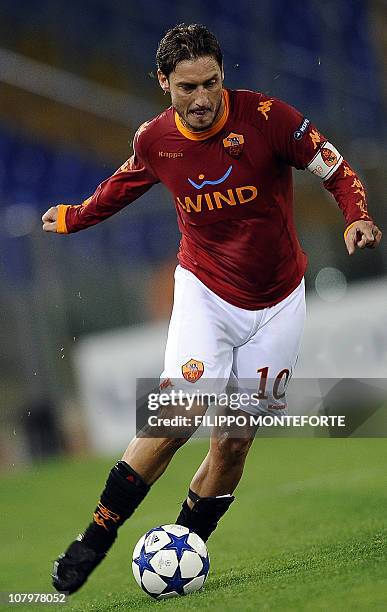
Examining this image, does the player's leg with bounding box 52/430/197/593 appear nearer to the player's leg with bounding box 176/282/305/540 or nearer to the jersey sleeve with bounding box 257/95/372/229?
the player's leg with bounding box 176/282/305/540

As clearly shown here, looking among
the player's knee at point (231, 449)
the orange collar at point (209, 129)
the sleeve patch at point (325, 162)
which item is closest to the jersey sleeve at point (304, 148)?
the sleeve patch at point (325, 162)

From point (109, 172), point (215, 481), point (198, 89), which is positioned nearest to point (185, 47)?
point (198, 89)

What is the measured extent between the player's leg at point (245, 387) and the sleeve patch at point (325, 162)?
60 cm

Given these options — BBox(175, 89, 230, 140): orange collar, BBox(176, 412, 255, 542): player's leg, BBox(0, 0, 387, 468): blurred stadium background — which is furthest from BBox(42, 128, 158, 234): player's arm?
BBox(0, 0, 387, 468): blurred stadium background

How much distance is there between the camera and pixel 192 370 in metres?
4.14

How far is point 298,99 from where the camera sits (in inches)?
485

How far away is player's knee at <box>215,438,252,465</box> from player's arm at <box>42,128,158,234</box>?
106 cm

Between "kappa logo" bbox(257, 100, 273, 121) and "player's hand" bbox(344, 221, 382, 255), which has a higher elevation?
"kappa logo" bbox(257, 100, 273, 121)

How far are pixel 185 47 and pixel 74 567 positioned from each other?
79.0 inches

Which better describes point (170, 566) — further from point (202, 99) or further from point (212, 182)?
point (202, 99)

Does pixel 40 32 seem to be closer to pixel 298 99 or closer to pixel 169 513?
pixel 298 99

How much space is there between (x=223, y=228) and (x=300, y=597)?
1450mm

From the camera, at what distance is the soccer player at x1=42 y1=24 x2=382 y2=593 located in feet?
13.2

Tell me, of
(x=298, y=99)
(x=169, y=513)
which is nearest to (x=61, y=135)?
(x=298, y=99)
